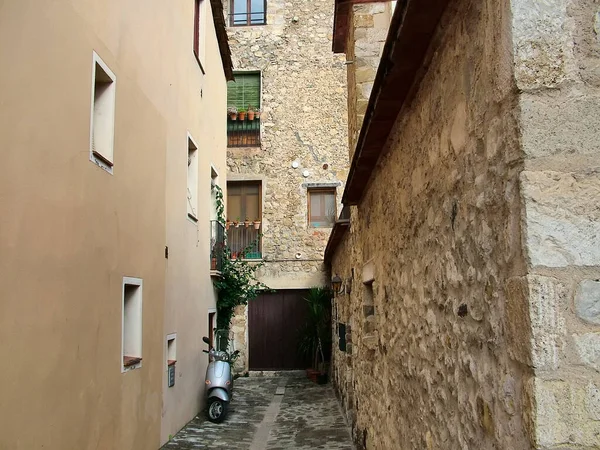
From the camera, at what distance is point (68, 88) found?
4.36m

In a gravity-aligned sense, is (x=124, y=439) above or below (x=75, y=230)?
below

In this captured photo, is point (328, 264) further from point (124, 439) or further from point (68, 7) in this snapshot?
point (68, 7)

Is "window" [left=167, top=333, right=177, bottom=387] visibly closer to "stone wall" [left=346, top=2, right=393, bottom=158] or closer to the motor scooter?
the motor scooter

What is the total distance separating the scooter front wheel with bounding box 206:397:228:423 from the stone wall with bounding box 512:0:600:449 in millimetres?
7779

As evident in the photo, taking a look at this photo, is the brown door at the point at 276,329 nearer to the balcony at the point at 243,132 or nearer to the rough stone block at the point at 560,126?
the balcony at the point at 243,132

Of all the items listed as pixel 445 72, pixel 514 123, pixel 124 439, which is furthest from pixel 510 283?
pixel 124 439

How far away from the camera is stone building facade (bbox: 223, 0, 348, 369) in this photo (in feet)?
48.8

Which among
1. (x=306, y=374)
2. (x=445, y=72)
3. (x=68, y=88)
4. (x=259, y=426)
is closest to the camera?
(x=445, y=72)

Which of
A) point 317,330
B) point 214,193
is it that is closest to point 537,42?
point 214,193

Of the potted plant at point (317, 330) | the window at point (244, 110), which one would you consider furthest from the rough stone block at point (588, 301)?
the window at point (244, 110)

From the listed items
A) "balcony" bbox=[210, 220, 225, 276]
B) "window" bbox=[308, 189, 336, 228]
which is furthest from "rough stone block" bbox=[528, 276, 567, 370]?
"window" bbox=[308, 189, 336, 228]

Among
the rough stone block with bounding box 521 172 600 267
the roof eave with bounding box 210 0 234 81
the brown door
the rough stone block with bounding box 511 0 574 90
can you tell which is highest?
the roof eave with bounding box 210 0 234 81

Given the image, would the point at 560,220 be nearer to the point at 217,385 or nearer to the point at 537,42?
the point at 537,42

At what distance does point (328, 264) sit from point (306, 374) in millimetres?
2619
